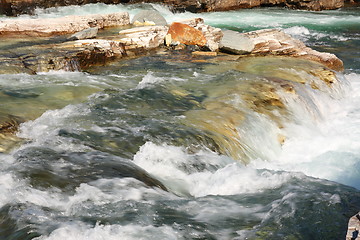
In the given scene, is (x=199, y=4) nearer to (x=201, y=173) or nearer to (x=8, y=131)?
(x=8, y=131)

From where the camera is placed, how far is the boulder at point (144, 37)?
1144 centimetres

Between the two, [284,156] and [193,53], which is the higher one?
[193,53]

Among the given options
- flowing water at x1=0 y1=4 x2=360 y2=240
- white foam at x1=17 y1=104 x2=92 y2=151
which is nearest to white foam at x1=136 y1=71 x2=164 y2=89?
flowing water at x1=0 y1=4 x2=360 y2=240

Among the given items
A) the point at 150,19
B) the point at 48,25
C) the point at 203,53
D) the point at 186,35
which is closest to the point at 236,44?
the point at 203,53

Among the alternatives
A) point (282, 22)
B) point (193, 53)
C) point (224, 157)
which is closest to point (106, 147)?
point (224, 157)

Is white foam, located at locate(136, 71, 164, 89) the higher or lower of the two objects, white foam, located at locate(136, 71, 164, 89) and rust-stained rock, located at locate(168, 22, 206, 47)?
the lower

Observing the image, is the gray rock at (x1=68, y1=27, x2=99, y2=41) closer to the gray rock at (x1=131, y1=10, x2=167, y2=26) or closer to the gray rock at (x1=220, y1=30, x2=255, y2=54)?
the gray rock at (x1=131, y1=10, x2=167, y2=26)

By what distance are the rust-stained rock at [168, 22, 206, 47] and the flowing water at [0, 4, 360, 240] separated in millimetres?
1250

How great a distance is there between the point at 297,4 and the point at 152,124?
91.7 ft

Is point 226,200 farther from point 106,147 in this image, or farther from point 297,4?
point 297,4

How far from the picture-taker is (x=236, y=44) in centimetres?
1188

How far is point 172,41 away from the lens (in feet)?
40.5

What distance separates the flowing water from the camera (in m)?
3.42

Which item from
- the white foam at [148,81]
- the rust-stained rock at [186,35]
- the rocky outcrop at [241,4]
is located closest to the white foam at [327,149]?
the white foam at [148,81]
